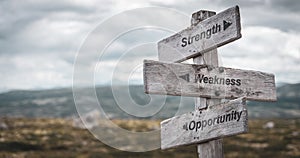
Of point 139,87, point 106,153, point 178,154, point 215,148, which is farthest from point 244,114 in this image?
point 106,153

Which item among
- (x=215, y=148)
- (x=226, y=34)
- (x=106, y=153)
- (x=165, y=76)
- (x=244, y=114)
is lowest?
(x=106, y=153)

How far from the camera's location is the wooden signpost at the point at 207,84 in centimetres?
530

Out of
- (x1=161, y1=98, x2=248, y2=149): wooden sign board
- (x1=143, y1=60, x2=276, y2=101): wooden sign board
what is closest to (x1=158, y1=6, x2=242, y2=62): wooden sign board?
(x1=143, y1=60, x2=276, y2=101): wooden sign board

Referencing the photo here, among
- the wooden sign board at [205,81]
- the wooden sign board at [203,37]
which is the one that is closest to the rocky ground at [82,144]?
the wooden sign board at [203,37]

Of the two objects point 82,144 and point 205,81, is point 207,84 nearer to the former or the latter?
point 205,81

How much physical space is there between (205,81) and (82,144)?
6866 centimetres

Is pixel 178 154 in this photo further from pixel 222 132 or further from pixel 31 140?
pixel 222 132

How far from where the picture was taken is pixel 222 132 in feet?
17.5

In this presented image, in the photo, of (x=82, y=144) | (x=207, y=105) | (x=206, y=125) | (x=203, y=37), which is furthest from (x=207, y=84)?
(x=82, y=144)

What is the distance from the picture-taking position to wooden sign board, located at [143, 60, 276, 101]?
5316 millimetres

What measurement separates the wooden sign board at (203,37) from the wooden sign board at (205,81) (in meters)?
0.35

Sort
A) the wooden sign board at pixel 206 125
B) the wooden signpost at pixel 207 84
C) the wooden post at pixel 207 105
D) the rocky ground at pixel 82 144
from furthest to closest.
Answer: the rocky ground at pixel 82 144 < the wooden post at pixel 207 105 < the wooden signpost at pixel 207 84 < the wooden sign board at pixel 206 125

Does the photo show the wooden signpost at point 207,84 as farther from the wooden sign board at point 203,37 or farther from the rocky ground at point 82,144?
the rocky ground at point 82,144

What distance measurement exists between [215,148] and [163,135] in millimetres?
682
